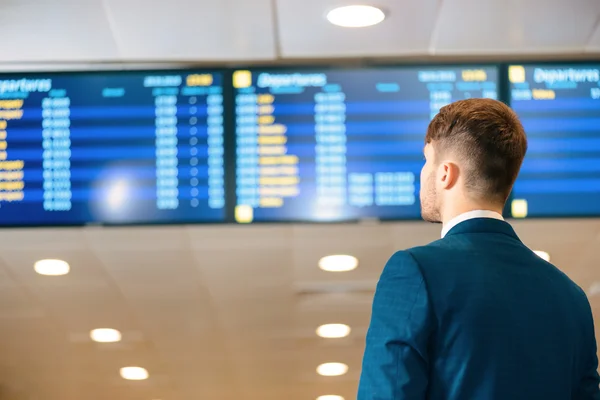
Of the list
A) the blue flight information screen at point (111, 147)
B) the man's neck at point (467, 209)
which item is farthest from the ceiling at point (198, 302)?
the man's neck at point (467, 209)

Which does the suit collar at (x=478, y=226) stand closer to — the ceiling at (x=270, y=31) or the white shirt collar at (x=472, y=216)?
the white shirt collar at (x=472, y=216)

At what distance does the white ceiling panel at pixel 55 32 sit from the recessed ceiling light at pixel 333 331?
10.2ft

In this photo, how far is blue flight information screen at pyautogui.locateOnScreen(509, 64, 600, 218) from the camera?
3473 millimetres

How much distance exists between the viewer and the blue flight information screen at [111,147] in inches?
137

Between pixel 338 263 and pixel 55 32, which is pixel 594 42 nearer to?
pixel 338 263

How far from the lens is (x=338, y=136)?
3.51 m

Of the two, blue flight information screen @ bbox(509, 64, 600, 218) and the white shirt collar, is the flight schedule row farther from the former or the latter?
the white shirt collar

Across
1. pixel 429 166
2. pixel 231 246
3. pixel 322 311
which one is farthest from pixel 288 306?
pixel 429 166

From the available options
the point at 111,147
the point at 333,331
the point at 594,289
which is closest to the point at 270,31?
the point at 111,147

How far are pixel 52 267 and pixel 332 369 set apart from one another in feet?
10.3

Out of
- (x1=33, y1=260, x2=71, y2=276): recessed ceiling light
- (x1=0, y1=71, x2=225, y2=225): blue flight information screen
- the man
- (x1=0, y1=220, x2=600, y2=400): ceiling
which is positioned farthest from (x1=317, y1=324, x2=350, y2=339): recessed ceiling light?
the man

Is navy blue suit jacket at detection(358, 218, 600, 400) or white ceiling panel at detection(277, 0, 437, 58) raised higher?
white ceiling panel at detection(277, 0, 437, 58)

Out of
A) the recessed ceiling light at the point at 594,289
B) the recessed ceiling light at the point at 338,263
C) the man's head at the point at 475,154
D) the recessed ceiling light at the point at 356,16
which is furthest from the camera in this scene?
the recessed ceiling light at the point at 594,289

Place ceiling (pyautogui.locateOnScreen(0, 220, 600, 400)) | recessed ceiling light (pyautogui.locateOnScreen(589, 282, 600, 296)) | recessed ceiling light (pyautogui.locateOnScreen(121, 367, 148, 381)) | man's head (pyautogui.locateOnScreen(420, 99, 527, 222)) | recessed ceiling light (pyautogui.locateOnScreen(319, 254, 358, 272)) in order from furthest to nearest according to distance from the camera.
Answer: recessed ceiling light (pyautogui.locateOnScreen(121, 367, 148, 381)), recessed ceiling light (pyautogui.locateOnScreen(589, 282, 600, 296)), recessed ceiling light (pyautogui.locateOnScreen(319, 254, 358, 272)), ceiling (pyautogui.locateOnScreen(0, 220, 600, 400)), man's head (pyautogui.locateOnScreen(420, 99, 527, 222))
